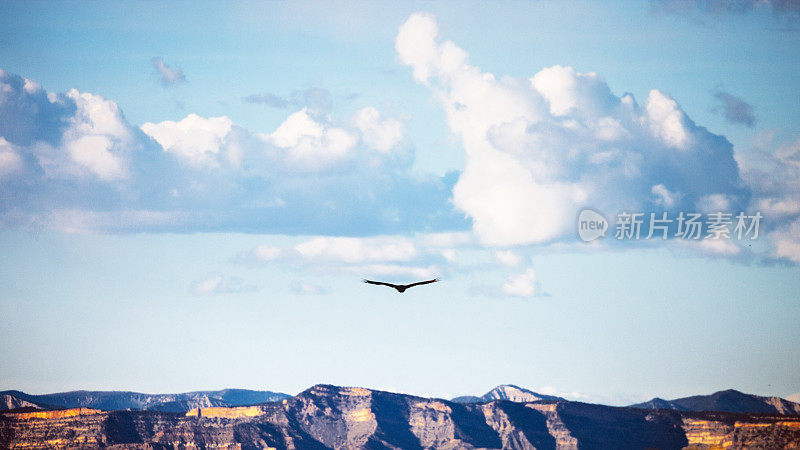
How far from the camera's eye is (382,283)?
114 meters

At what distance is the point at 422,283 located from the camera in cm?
11256

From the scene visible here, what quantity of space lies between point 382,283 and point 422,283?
12.5 feet
